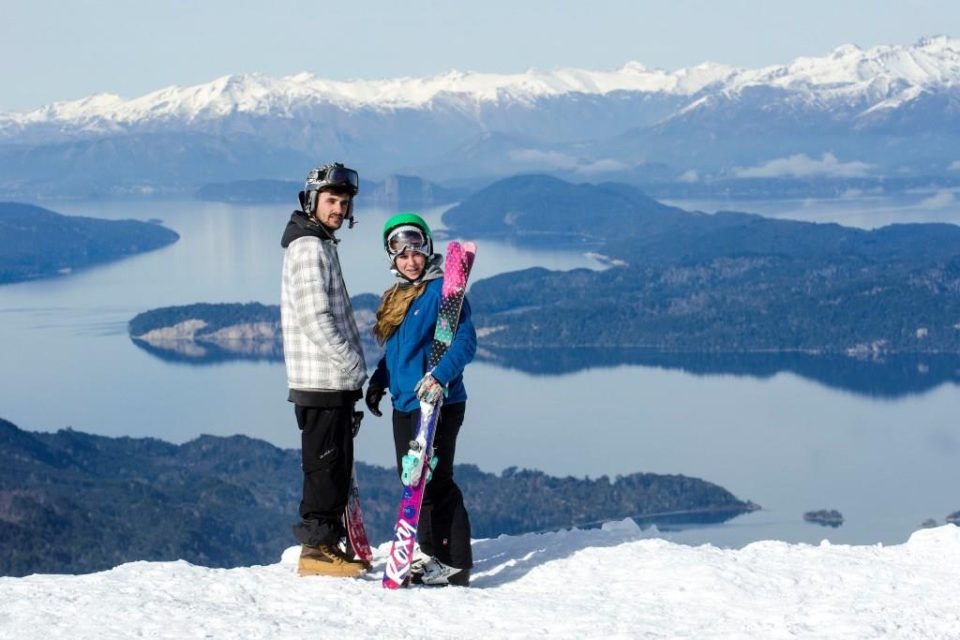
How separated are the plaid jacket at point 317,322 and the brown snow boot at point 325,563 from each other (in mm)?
1110

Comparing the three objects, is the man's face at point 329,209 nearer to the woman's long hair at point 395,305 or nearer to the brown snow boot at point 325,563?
the woman's long hair at point 395,305

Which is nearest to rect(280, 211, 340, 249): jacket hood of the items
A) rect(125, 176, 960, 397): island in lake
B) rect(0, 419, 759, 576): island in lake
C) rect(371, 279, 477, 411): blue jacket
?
rect(371, 279, 477, 411): blue jacket

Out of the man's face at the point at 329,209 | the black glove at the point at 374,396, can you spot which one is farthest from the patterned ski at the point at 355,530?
the man's face at the point at 329,209

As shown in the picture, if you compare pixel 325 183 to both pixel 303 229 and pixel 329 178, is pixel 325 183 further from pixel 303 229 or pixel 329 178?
pixel 303 229

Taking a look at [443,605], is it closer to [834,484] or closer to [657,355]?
[834,484]

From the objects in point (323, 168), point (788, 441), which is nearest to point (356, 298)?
point (788, 441)

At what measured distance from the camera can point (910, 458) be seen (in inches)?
3880

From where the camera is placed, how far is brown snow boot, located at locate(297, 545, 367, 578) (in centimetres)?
976

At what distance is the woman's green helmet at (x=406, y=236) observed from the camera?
31.2ft

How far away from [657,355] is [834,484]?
6616 centimetres

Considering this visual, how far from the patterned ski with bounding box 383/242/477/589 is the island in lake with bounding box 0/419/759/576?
5414 cm

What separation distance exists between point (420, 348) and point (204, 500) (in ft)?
233

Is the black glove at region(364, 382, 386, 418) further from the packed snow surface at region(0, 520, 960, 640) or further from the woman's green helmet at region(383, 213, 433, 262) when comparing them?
the packed snow surface at region(0, 520, 960, 640)

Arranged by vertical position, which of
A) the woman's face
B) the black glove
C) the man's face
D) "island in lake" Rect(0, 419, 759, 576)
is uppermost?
the man's face
